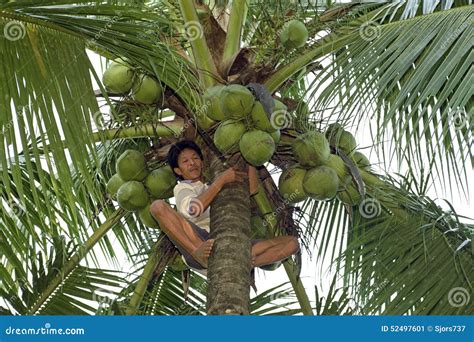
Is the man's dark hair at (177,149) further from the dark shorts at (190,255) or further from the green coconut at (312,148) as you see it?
the green coconut at (312,148)

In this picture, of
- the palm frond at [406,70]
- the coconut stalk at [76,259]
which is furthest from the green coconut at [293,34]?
the coconut stalk at [76,259]

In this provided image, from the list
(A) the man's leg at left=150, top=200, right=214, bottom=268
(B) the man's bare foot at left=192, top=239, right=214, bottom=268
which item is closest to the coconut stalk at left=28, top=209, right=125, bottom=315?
(A) the man's leg at left=150, top=200, right=214, bottom=268

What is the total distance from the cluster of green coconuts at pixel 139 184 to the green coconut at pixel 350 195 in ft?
3.02

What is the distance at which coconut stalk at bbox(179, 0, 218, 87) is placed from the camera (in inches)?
179

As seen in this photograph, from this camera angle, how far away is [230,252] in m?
3.99

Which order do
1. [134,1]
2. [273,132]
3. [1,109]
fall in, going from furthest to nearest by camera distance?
[134,1]
[273,132]
[1,109]

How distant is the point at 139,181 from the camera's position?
4672 mm

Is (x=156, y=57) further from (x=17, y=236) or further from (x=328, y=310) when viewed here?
(x=328, y=310)

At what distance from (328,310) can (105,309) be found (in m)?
1.40

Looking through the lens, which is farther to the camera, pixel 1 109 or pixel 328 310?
pixel 328 310

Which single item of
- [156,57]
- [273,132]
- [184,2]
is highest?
[184,2]

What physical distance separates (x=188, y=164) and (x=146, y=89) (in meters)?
0.46

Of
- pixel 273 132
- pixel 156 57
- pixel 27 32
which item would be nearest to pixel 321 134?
pixel 273 132

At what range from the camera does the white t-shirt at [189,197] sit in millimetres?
4594
